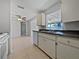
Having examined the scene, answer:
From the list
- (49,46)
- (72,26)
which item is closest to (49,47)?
(49,46)

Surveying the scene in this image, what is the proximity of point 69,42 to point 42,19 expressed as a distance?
4317mm

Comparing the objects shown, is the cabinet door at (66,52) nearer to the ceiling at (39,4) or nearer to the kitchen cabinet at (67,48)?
the kitchen cabinet at (67,48)

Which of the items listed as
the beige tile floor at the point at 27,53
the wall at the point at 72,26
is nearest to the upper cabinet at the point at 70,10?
the wall at the point at 72,26

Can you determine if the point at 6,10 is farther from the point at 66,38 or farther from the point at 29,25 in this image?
the point at 29,25

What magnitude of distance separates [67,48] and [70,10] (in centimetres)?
120

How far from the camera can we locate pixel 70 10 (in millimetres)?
2900

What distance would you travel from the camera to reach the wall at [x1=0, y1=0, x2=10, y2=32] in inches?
154

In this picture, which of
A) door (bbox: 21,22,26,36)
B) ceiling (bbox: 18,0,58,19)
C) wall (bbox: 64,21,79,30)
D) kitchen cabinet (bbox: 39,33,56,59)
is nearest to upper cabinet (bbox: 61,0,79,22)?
wall (bbox: 64,21,79,30)

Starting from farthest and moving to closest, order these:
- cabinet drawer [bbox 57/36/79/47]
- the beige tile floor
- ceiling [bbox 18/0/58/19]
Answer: ceiling [bbox 18/0/58/19] → the beige tile floor → cabinet drawer [bbox 57/36/79/47]

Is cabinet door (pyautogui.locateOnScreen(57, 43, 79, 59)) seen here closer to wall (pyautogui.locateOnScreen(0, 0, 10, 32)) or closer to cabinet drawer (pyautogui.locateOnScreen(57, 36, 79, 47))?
cabinet drawer (pyautogui.locateOnScreen(57, 36, 79, 47))

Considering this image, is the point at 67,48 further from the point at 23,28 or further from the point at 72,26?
the point at 23,28

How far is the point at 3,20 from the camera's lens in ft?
12.9

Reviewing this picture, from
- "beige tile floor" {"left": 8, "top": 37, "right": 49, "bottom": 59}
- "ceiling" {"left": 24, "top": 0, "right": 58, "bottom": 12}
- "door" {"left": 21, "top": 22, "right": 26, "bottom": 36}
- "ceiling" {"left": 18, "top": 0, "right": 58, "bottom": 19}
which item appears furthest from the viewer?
"door" {"left": 21, "top": 22, "right": 26, "bottom": 36}

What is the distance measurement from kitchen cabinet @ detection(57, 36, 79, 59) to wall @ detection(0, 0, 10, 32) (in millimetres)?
2234
